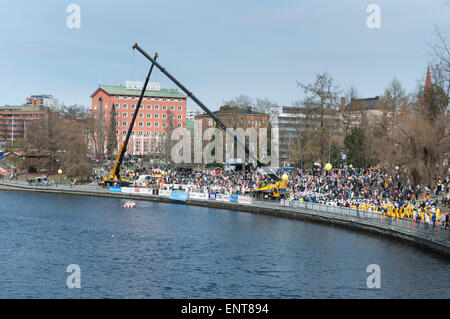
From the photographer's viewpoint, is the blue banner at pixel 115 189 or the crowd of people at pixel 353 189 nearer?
the crowd of people at pixel 353 189

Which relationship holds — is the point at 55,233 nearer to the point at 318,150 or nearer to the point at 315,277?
the point at 315,277

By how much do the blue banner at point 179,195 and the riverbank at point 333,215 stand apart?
370 millimetres

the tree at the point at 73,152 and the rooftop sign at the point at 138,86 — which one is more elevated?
the rooftop sign at the point at 138,86

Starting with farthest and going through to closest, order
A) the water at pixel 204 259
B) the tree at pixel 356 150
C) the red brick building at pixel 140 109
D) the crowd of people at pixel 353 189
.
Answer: the red brick building at pixel 140 109 < the tree at pixel 356 150 < the crowd of people at pixel 353 189 < the water at pixel 204 259

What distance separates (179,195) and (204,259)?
37562 mm

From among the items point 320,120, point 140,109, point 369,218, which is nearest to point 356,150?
point 320,120

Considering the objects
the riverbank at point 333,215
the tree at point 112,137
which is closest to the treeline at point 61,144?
the riverbank at point 333,215

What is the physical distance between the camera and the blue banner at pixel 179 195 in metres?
77.1

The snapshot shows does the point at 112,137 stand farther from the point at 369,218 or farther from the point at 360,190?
the point at 369,218

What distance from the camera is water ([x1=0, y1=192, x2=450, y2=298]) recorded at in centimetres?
3212

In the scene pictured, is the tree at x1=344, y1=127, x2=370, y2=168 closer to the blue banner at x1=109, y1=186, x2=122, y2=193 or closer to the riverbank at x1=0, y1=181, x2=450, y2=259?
the riverbank at x1=0, y1=181, x2=450, y2=259

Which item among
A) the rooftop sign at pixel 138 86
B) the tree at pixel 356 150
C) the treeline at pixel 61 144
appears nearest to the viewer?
the tree at pixel 356 150

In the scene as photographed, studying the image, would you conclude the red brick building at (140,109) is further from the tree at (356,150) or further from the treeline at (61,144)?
the tree at (356,150)
